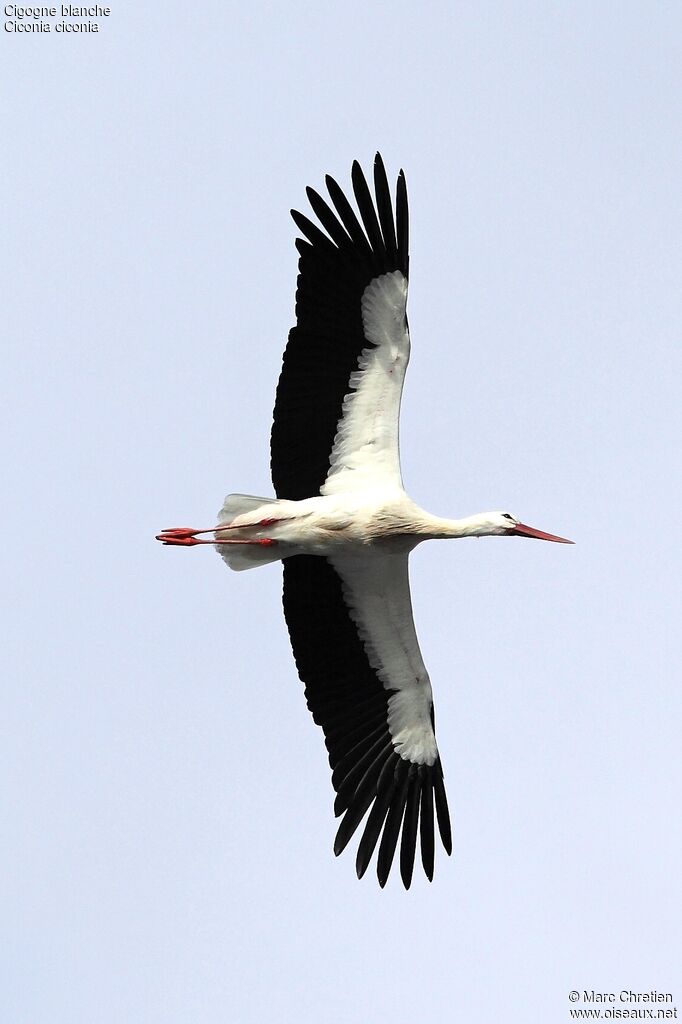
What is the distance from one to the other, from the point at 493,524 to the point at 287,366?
2.05 meters

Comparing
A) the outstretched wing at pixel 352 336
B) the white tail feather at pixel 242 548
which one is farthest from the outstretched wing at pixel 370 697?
the outstretched wing at pixel 352 336

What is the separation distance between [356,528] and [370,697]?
1587 mm

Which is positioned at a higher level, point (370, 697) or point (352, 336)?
point (352, 336)

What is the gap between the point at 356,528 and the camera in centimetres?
1603

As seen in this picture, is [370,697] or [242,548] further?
[370,697]

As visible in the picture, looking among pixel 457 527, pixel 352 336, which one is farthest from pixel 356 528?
pixel 352 336

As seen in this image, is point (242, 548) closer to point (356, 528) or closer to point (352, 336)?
point (356, 528)

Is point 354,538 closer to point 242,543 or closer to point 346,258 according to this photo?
point 242,543

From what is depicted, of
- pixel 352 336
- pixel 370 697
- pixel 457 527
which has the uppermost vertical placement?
pixel 352 336

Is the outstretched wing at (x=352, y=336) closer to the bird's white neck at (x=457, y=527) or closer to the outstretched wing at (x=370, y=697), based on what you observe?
the bird's white neck at (x=457, y=527)

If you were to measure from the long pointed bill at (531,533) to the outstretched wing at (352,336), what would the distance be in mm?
1091

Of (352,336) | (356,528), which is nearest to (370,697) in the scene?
(356,528)

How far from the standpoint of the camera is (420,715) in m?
16.9

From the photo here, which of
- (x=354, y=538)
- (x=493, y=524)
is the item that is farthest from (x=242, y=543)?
(x=493, y=524)
